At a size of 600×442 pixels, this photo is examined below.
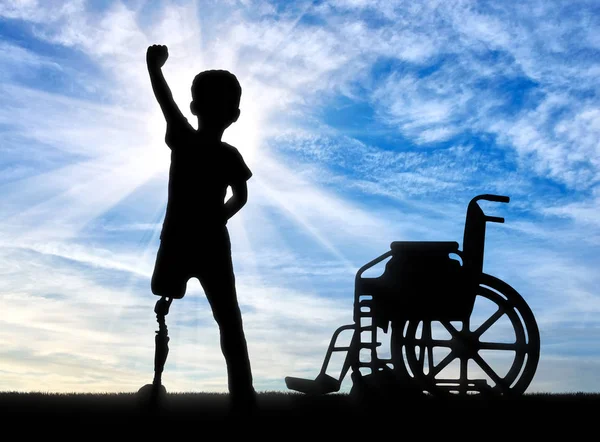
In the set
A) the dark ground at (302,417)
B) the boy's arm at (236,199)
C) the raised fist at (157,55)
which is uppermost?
the raised fist at (157,55)

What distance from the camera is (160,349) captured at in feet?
15.4

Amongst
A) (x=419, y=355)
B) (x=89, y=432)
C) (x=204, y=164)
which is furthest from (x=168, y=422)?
(x=419, y=355)

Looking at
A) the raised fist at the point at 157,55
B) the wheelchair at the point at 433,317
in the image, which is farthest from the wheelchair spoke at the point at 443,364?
the raised fist at the point at 157,55

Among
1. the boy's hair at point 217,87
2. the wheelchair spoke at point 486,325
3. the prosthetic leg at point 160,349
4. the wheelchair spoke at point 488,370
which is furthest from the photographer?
the wheelchair spoke at point 486,325

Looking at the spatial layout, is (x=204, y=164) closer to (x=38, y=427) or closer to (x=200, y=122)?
(x=200, y=122)

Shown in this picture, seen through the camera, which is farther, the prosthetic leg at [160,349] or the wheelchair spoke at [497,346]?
the wheelchair spoke at [497,346]

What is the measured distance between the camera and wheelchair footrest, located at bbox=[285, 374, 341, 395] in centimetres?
719

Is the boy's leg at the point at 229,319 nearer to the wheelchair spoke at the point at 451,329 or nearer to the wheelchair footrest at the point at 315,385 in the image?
the wheelchair footrest at the point at 315,385

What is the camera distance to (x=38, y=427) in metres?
4.48

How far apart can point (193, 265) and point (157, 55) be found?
4.98 ft

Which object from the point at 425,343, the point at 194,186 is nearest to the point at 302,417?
the point at 194,186

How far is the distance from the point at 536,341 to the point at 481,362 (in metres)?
0.62

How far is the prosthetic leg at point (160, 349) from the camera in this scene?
470cm

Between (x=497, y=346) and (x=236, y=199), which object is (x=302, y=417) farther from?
(x=497, y=346)
